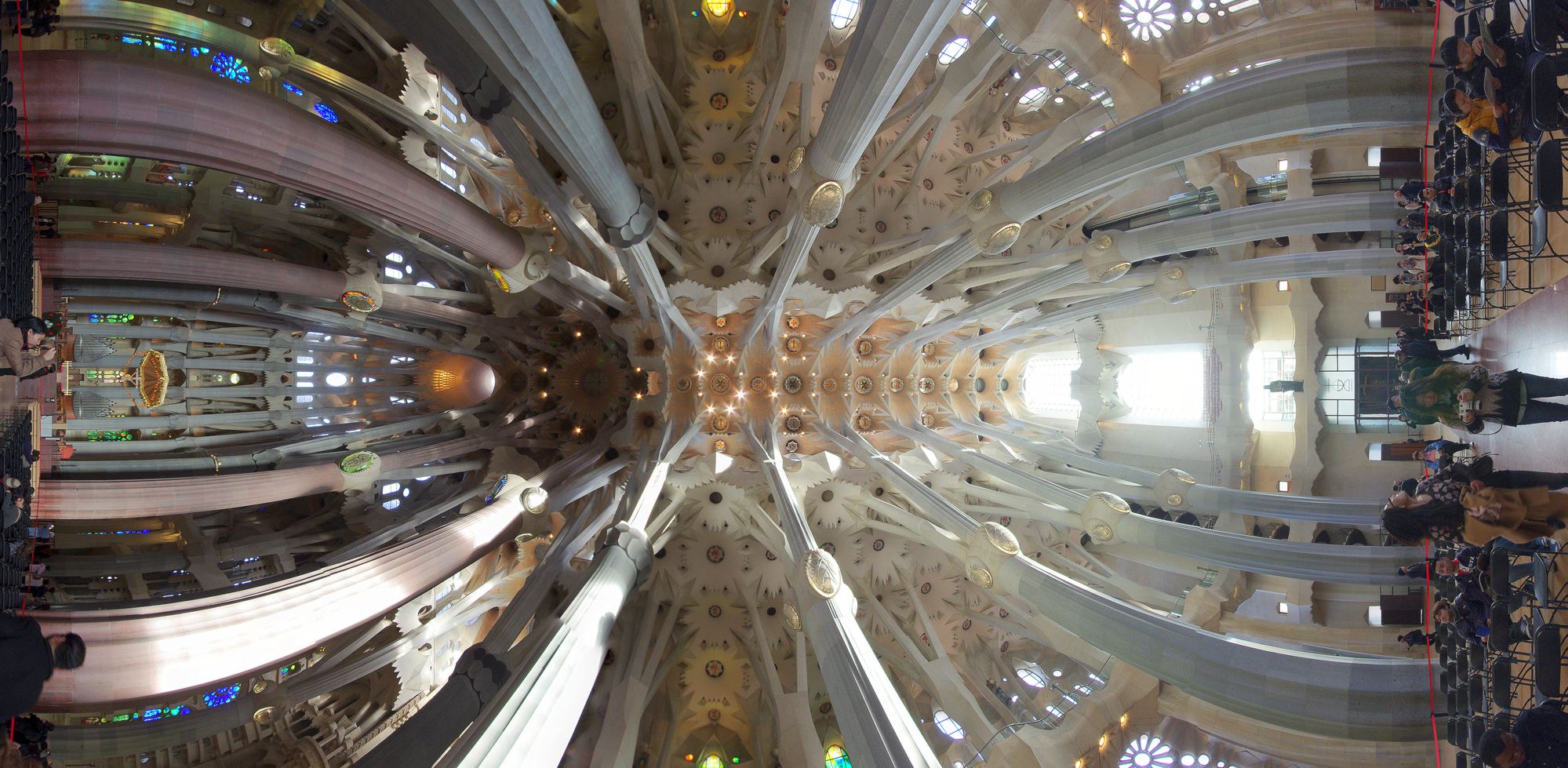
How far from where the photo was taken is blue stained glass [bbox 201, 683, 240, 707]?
12.7 meters

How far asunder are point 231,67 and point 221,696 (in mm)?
10652

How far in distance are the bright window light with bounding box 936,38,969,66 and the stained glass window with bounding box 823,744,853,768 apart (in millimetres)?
15393

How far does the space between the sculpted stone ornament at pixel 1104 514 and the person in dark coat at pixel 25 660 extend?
1257cm

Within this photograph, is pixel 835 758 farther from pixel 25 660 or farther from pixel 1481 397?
pixel 25 660

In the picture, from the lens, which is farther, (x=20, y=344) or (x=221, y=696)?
(x=221, y=696)

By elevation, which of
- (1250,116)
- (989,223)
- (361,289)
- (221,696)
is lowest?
(221,696)

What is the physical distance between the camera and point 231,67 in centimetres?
1209

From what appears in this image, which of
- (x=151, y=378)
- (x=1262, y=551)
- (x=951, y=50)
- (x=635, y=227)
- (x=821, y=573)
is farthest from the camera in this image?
(x=951, y=50)

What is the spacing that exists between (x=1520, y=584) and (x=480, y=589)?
16.3 m

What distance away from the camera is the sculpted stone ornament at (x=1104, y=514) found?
11961 mm

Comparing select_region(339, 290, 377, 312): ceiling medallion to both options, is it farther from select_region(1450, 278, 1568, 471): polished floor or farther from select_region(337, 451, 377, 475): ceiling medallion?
select_region(1450, 278, 1568, 471): polished floor

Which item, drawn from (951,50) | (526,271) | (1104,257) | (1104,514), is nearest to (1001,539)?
(1104,514)

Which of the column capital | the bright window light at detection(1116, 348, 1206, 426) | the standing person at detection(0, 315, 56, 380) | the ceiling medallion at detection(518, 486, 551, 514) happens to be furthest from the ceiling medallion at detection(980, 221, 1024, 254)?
the standing person at detection(0, 315, 56, 380)

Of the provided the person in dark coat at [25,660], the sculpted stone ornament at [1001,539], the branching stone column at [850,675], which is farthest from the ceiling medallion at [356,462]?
the sculpted stone ornament at [1001,539]
